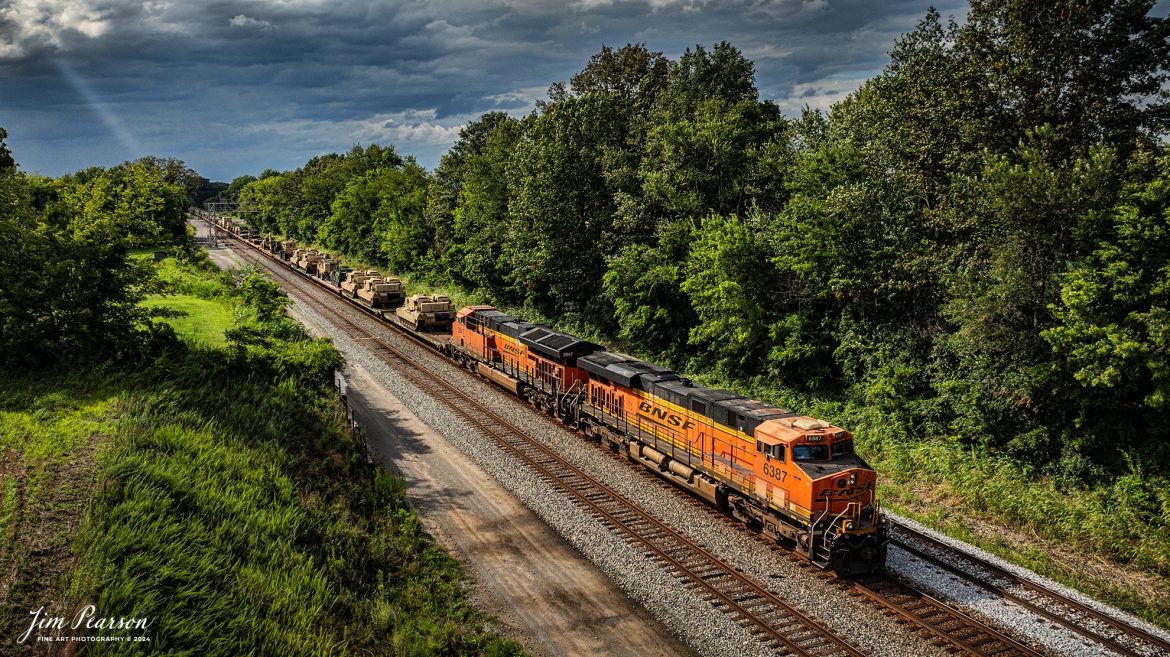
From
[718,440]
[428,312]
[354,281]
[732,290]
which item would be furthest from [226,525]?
[354,281]

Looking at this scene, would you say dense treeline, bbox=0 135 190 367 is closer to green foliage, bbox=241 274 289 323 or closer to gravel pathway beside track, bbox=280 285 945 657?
gravel pathway beside track, bbox=280 285 945 657

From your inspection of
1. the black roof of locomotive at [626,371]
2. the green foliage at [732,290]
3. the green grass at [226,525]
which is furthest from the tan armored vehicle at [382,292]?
the black roof of locomotive at [626,371]

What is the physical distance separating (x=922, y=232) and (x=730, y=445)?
512 inches

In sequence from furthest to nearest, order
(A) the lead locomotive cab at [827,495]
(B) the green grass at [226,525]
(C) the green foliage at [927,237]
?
1. (C) the green foliage at [927,237]
2. (A) the lead locomotive cab at [827,495]
3. (B) the green grass at [226,525]

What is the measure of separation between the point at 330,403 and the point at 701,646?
16870 mm

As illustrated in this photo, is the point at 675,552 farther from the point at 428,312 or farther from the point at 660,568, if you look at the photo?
the point at 428,312

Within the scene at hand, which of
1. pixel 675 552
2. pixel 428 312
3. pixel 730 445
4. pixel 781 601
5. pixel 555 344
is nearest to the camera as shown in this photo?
pixel 781 601

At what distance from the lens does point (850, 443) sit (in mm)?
17484

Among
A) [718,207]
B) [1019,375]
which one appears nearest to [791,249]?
[718,207]

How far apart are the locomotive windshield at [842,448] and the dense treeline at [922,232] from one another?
6.89m

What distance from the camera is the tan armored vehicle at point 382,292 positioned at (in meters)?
51.3

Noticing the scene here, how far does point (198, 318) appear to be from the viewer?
108 ft

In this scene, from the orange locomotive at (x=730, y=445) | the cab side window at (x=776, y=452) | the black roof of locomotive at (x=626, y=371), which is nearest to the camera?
the orange locomotive at (x=730, y=445)

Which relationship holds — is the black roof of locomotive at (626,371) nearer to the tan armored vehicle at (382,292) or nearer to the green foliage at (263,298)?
the green foliage at (263,298)
